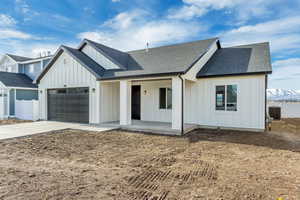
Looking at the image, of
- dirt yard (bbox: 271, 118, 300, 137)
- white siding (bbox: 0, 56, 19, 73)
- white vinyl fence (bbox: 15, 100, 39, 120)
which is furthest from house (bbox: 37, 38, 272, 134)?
white siding (bbox: 0, 56, 19, 73)

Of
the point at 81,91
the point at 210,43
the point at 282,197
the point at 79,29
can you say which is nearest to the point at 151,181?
the point at 282,197

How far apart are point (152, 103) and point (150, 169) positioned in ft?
24.2

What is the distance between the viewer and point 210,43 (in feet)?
36.0

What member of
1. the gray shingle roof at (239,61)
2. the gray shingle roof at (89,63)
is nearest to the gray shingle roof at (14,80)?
the gray shingle roof at (89,63)

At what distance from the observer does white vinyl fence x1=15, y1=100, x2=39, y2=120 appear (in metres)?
12.9

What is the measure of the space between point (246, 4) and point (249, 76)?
401cm

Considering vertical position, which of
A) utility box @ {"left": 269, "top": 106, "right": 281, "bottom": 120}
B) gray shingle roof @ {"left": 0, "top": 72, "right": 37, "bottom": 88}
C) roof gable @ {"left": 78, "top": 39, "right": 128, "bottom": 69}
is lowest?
utility box @ {"left": 269, "top": 106, "right": 281, "bottom": 120}

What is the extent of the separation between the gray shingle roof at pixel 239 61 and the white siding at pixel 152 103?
2.80 m

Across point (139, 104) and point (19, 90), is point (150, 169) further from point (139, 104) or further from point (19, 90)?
point (19, 90)

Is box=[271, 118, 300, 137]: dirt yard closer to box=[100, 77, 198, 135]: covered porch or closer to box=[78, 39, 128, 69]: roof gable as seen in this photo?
box=[100, 77, 198, 135]: covered porch

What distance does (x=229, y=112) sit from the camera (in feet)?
30.1

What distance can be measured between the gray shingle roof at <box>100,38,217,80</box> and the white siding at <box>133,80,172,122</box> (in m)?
1.39

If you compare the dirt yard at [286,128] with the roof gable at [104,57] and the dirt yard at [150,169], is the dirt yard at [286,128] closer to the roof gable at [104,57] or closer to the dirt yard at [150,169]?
the dirt yard at [150,169]

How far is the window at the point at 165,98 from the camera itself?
10.8 meters
